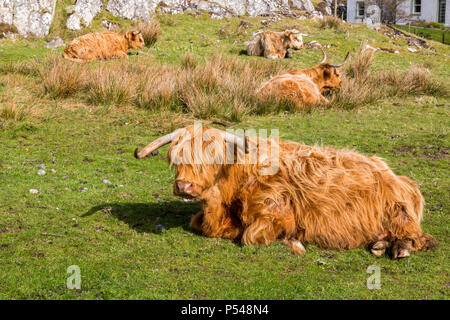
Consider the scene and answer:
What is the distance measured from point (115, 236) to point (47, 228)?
2.23 feet

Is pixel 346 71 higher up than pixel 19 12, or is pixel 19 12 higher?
pixel 19 12

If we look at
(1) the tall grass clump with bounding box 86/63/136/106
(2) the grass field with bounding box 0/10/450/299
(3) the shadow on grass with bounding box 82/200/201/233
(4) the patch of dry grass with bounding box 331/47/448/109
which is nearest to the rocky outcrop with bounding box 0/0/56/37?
(2) the grass field with bounding box 0/10/450/299

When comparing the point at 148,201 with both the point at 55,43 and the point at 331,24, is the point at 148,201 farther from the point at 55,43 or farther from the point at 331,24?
the point at 331,24

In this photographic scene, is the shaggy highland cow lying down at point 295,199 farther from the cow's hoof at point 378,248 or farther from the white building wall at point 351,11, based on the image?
the white building wall at point 351,11

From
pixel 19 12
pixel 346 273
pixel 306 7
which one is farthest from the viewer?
pixel 306 7

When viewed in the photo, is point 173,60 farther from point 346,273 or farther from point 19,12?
point 346,273

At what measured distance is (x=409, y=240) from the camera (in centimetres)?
407

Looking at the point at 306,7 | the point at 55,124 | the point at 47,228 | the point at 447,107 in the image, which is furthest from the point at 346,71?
the point at 306,7

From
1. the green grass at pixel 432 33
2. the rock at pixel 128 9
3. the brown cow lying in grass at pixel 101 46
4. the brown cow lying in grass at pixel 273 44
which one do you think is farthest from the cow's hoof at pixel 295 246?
the green grass at pixel 432 33

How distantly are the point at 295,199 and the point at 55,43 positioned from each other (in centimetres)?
1277

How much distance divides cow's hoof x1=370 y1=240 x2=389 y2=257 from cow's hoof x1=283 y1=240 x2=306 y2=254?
0.57 metres

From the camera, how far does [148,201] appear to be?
5395 mm

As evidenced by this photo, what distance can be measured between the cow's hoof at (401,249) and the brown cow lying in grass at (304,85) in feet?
19.5

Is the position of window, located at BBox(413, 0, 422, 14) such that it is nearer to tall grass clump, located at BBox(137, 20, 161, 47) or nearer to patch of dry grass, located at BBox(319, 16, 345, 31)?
patch of dry grass, located at BBox(319, 16, 345, 31)
